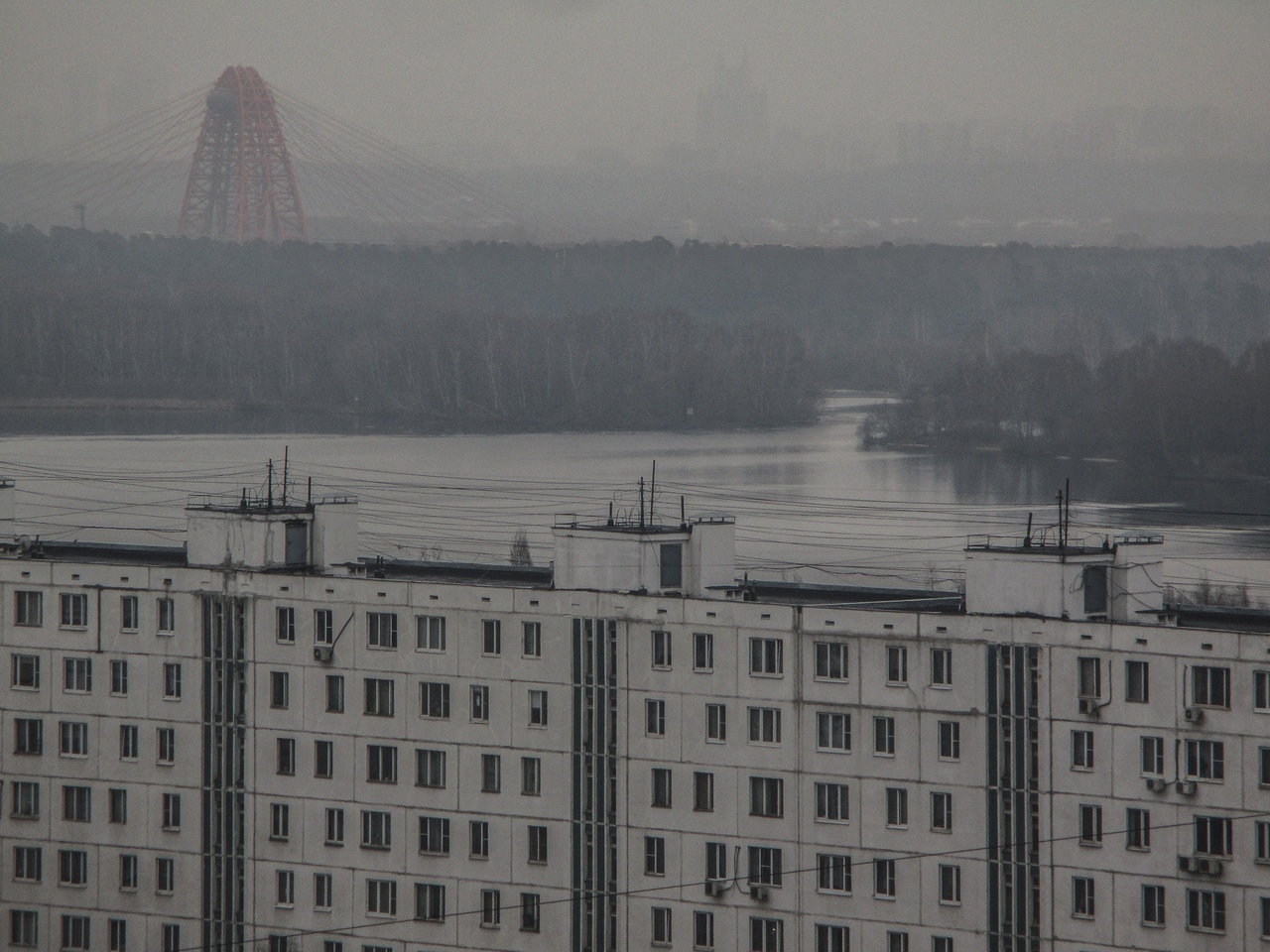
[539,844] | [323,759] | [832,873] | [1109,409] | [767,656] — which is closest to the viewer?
[832,873]

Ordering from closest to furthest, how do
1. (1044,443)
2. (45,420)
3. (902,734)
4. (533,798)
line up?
(902,734), (533,798), (1044,443), (45,420)

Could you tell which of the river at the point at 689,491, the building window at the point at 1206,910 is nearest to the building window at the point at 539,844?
the building window at the point at 1206,910

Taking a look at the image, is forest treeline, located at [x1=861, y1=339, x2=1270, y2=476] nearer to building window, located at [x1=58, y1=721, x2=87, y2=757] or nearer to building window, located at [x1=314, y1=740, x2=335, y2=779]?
building window, located at [x1=314, y1=740, x2=335, y2=779]

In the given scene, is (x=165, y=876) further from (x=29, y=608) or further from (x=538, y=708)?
(x=538, y=708)

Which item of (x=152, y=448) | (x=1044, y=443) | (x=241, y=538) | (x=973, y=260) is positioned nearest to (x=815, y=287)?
(x=973, y=260)

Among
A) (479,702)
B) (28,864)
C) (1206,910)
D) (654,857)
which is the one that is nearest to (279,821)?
(479,702)

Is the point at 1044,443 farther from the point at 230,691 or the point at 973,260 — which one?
the point at 230,691

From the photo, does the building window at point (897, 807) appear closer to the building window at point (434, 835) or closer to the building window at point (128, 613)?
the building window at point (434, 835)
